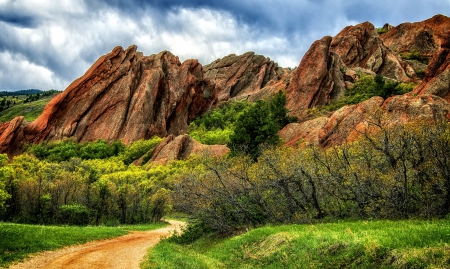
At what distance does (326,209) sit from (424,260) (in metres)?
12.5

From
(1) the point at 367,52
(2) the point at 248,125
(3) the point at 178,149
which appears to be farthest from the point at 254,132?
(1) the point at 367,52

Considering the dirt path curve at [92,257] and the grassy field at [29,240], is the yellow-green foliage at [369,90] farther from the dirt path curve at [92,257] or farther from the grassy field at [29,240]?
the grassy field at [29,240]

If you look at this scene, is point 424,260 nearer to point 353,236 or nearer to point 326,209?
point 353,236

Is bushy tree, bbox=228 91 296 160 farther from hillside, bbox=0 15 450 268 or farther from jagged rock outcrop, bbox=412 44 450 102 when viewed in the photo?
jagged rock outcrop, bbox=412 44 450 102

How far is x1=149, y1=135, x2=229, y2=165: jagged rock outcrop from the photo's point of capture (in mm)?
65750

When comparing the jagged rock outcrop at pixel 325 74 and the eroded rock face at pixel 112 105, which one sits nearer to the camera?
the jagged rock outcrop at pixel 325 74

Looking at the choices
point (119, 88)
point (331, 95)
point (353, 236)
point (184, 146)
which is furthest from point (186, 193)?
point (119, 88)

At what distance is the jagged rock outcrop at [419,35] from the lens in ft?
397

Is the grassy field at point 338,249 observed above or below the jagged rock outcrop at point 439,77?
below

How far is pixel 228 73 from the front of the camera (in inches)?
6171

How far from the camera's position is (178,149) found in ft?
221

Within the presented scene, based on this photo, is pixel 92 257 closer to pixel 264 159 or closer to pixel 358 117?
pixel 264 159

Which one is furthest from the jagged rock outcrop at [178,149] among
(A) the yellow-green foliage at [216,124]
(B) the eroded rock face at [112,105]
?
(B) the eroded rock face at [112,105]

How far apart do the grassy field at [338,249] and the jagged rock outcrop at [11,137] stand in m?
74.6
